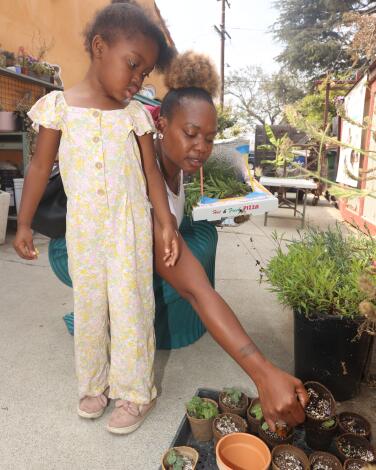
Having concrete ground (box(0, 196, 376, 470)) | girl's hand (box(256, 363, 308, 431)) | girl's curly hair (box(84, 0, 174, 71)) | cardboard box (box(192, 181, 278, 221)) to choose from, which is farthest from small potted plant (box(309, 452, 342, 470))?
girl's curly hair (box(84, 0, 174, 71))

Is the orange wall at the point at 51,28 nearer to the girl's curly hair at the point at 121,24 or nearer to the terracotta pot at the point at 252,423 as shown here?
the girl's curly hair at the point at 121,24

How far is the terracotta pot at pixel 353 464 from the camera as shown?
117 cm

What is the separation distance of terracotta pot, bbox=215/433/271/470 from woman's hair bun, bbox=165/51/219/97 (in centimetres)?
137

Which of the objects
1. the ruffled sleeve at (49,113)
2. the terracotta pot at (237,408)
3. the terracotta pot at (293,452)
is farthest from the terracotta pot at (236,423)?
the ruffled sleeve at (49,113)

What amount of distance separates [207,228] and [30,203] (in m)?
1.05

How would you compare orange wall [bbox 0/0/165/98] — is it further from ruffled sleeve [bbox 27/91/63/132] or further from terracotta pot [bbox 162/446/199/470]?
terracotta pot [bbox 162/446/199/470]

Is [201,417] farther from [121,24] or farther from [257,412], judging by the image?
[121,24]

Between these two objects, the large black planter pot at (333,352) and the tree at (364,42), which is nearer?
the tree at (364,42)

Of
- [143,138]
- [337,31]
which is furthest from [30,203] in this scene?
[337,31]

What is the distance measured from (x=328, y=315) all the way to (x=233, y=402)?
0.53 meters

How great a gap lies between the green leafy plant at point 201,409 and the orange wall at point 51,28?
394cm

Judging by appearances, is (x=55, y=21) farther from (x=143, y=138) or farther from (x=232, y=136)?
(x=143, y=138)

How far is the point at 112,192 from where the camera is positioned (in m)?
1.33

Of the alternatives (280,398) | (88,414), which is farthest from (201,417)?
(88,414)
